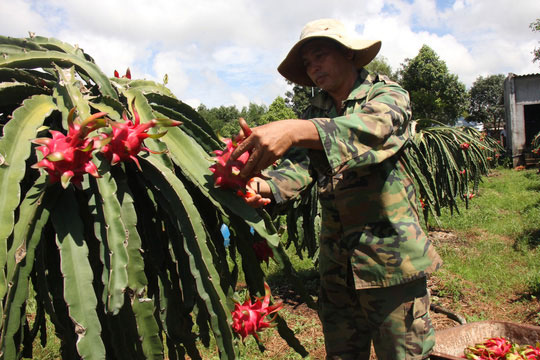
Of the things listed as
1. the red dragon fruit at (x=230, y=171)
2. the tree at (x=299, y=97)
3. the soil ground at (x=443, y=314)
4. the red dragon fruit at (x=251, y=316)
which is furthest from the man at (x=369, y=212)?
the tree at (x=299, y=97)

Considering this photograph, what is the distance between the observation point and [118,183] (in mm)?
1151

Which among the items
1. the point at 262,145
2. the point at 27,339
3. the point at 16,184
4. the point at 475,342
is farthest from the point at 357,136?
the point at 475,342

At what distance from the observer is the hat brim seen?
6.03ft

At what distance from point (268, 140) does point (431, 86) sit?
903 inches

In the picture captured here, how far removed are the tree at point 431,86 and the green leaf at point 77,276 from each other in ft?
73.5

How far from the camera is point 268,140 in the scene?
121 cm

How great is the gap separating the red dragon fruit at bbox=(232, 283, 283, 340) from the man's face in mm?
984

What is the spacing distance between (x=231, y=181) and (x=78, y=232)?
0.43 meters

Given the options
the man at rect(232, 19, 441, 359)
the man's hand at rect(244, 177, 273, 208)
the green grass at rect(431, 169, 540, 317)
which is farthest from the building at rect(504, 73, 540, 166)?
the man's hand at rect(244, 177, 273, 208)

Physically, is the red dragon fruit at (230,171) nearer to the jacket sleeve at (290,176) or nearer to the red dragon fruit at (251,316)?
the red dragon fruit at (251,316)

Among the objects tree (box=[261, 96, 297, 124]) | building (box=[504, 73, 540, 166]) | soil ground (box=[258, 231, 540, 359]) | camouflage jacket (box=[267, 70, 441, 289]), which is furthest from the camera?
tree (box=[261, 96, 297, 124])

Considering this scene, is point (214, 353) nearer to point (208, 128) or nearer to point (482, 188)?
point (208, 128)

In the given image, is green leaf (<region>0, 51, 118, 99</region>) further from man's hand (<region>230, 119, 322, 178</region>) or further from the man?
the man

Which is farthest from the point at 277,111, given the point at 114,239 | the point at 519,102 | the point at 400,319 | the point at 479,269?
the point at 114,239
